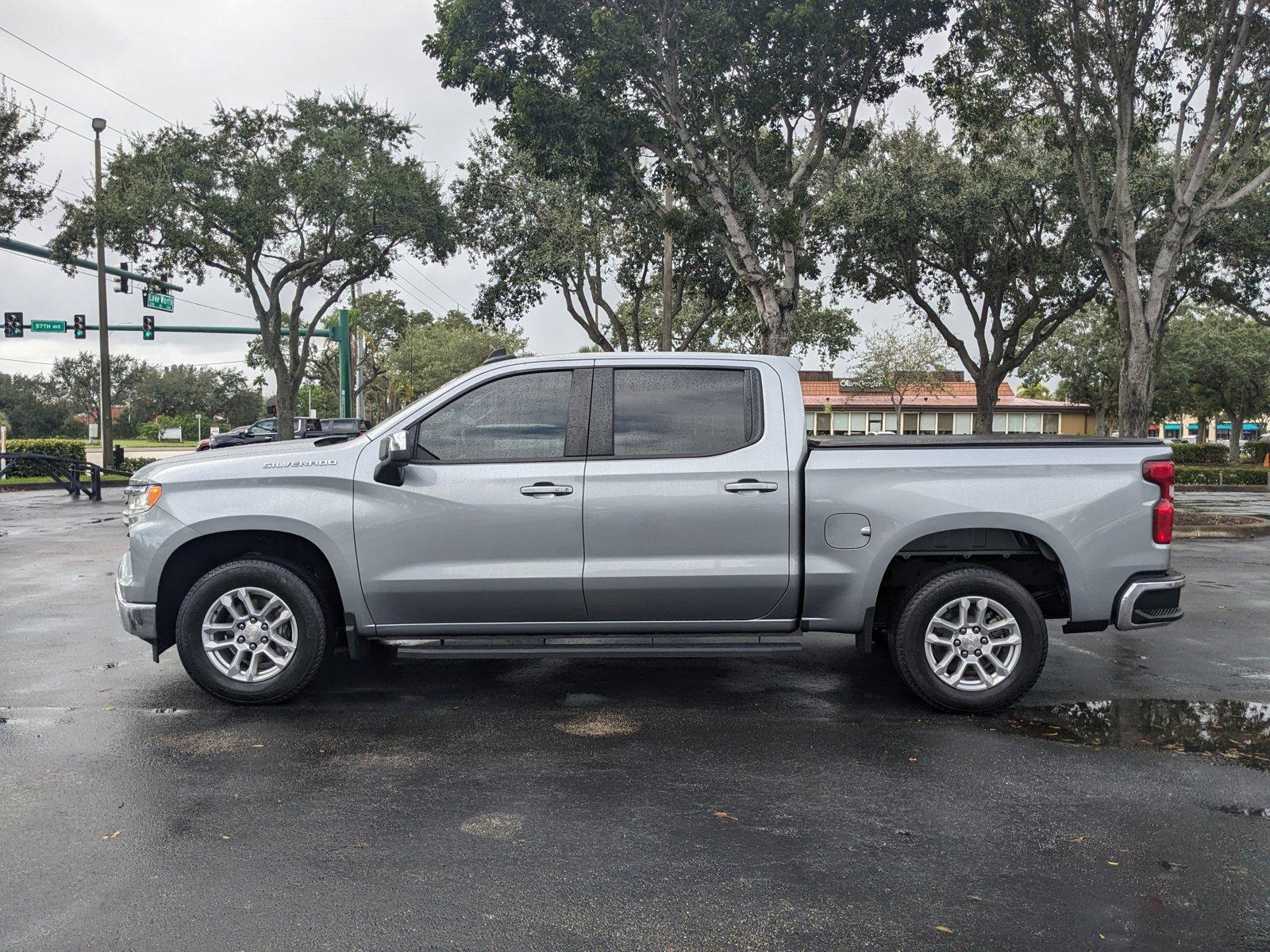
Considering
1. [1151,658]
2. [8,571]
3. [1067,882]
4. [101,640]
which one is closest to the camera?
[1067,882]

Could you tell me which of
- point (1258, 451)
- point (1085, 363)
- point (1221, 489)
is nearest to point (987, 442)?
point (1221, 489)

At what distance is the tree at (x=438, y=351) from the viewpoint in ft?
192

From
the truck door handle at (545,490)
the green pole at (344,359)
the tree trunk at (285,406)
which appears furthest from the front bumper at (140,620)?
the green pole at (344,359)

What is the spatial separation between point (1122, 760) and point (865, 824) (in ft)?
Answer: 5.42

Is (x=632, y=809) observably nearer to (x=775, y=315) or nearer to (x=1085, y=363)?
(x=775, y=315)

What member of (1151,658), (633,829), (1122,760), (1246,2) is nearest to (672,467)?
(633,829)

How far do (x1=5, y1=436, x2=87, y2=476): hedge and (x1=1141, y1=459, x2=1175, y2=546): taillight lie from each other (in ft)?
98.1

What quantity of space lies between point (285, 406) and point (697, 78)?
19134 millimetres

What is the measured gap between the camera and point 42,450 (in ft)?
104

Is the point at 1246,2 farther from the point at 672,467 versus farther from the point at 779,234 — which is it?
the point at 672,467

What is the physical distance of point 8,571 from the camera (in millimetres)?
11508

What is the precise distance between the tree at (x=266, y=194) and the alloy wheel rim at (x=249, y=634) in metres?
23.8

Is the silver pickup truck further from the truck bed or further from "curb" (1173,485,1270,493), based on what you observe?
"curb" (1173,485,1270,493)

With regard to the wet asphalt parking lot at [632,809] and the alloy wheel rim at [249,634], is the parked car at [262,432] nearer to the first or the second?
the wet asphalt parking lot at [632,809]
